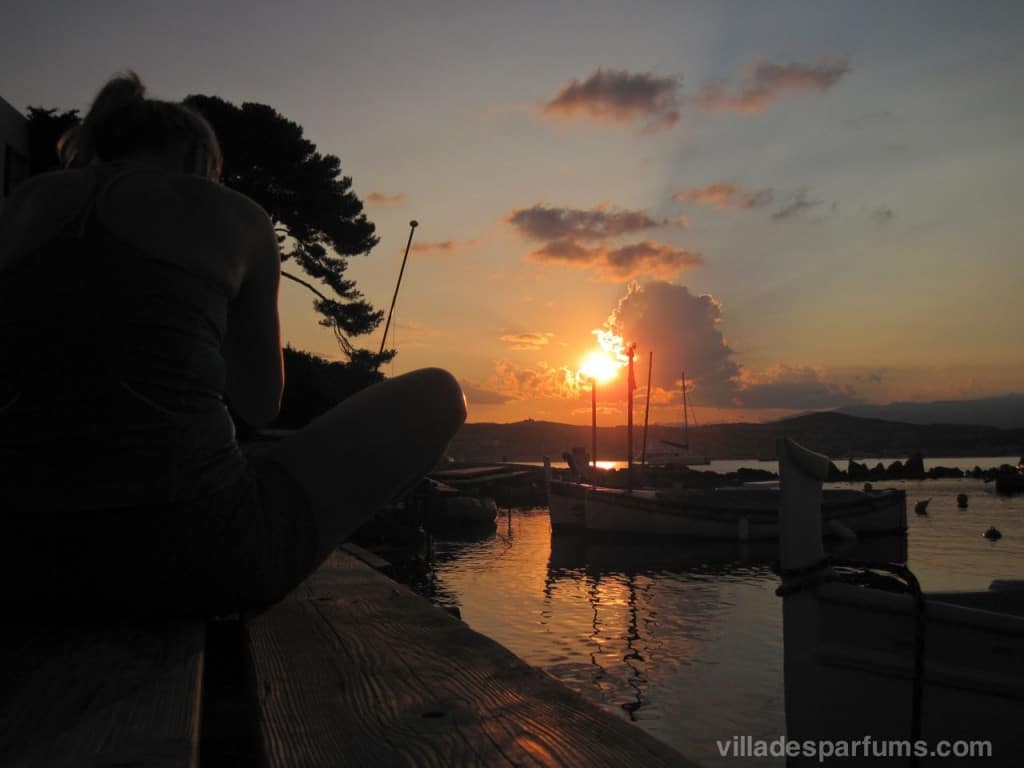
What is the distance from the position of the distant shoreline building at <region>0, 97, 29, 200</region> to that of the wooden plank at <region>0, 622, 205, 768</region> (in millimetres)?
18271

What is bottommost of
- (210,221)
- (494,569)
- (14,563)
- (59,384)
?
(494,569)

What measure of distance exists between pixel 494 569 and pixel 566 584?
11.8 ft

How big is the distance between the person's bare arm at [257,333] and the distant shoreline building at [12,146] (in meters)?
17.7

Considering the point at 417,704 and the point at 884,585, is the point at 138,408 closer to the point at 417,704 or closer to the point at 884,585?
the point at 417,704

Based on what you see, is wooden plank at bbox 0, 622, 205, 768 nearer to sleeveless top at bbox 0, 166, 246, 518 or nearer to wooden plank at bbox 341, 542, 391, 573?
sleeveless top at bbox 0, 166, 246, 518

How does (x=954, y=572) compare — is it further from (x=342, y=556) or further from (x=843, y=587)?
(x=342, y=556)

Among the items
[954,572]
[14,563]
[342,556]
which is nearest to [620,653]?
[342,556]

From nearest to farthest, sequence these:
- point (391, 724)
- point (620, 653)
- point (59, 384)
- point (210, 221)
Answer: point (391, 724) < point (59, 384) < point (210, 221) < point (620, 653)

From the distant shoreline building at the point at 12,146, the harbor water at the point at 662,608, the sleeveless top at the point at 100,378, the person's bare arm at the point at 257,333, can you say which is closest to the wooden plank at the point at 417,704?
the sleeveless top at the point at 100,378

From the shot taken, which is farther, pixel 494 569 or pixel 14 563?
pixel 494 569

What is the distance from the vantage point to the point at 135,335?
1.60 m

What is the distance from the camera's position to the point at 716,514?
109 ft

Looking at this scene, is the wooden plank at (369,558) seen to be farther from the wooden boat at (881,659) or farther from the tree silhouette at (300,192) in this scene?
the tree silhouette at (300,192)

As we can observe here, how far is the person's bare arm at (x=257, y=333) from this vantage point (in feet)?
6.29
